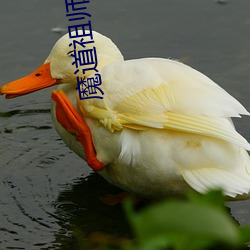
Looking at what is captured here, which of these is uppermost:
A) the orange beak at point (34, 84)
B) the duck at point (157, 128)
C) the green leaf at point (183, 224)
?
the orange beak at point (34, 84)

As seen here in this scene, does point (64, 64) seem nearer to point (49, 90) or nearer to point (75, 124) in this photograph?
point (75, 124)

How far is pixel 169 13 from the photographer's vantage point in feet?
22.3

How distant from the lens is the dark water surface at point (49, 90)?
168 inches

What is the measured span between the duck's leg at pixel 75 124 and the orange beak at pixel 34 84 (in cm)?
13

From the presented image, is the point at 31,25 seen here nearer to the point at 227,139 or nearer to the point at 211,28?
the point at 211,28

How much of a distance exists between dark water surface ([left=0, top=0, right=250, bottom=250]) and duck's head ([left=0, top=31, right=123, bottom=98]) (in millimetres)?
599

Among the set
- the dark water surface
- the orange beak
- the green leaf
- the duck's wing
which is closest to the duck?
the duck's wing

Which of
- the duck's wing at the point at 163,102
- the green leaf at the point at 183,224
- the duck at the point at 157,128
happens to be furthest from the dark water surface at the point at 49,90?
the green leaf at the point at 183,224

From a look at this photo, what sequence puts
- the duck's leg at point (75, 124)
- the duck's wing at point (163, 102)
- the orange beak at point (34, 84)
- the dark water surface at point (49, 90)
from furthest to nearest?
the orange beak at point (34, 84) < the dark water surface at point (49, 90) < the duck's leg at point (75, 124) < the duck's wing at point (163, 102)

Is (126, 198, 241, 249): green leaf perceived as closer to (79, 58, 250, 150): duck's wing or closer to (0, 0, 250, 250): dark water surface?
(79, 58, 250, 150): duck's wing

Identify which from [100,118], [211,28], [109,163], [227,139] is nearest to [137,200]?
[109,163]

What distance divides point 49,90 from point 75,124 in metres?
1.85

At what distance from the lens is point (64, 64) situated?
4.44 metres

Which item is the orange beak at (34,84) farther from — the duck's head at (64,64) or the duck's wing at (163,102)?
the duck's wing at (163,102)
